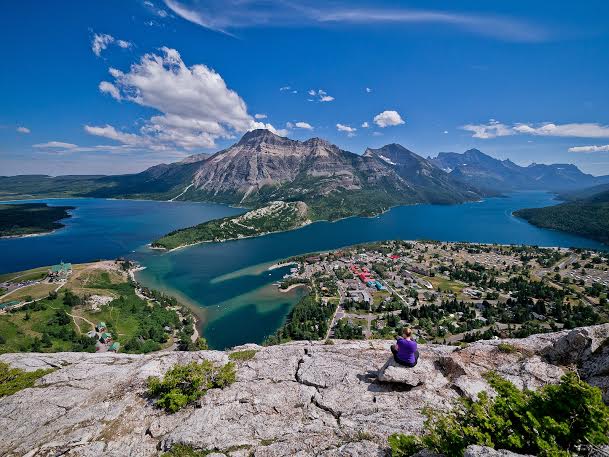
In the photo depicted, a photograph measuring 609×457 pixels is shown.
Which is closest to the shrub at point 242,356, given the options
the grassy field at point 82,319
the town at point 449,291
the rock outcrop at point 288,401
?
the rock outcrop at point 288,401

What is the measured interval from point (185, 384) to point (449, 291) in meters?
105

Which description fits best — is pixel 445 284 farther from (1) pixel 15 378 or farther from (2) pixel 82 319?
(1) pixel 15 378

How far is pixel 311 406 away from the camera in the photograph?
11.6 m

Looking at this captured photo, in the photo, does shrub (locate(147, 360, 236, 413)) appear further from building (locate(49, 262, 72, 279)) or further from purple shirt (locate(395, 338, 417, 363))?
building (locate(49, 262, 72, 279))

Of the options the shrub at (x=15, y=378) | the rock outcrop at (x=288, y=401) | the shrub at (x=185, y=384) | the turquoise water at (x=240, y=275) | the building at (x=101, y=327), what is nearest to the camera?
the rock outcrop at (x=288, y=401)

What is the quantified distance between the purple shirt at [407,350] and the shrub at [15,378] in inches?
710

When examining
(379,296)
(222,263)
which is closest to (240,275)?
(222,263)

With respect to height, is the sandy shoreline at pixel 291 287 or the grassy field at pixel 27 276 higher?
the grassy field at pixel 27 276

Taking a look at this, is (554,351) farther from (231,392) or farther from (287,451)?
(231,392)

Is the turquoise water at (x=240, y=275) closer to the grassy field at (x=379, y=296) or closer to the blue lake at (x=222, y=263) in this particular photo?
the blue lake at (x=222, y=263)

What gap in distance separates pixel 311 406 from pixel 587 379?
9.72 metres

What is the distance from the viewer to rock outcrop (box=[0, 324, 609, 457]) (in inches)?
386

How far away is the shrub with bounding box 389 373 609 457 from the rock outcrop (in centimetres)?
213

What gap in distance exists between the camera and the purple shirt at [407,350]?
1219 centimetres
